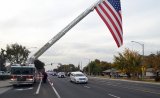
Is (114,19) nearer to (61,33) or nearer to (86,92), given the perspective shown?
(86,92)

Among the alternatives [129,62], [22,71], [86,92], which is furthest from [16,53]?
[86,92]

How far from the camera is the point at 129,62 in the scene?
A: 80312 mm

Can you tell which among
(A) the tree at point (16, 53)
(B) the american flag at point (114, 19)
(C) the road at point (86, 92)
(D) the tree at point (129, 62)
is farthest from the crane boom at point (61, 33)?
(A) the tree at point (16, 53)

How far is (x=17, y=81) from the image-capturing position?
39.1m

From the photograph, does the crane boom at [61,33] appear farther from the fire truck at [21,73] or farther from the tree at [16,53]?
the tree at [16,53]

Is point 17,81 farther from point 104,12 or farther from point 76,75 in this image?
point 104,12

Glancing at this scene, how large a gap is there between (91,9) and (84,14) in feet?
6.47

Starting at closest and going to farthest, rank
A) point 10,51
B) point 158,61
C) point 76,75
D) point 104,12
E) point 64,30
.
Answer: point 104,12 < point 64,30 < point 76,75 < point 158,61 < point 10,51

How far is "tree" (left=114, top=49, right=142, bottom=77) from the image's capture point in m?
78.7

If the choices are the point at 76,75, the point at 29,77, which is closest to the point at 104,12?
the point at 29,77

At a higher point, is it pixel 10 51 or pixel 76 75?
pixel 10 51

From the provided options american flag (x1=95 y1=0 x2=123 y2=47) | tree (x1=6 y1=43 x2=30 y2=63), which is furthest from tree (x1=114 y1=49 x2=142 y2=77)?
american flag (x1=95 y1=0 x2=123 y2=47)

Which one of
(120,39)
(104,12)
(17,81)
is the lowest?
(17,81)

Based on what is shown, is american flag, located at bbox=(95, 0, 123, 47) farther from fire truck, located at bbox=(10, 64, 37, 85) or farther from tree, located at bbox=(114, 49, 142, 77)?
tree, located at bbox=(114, 49, 142, 77)
